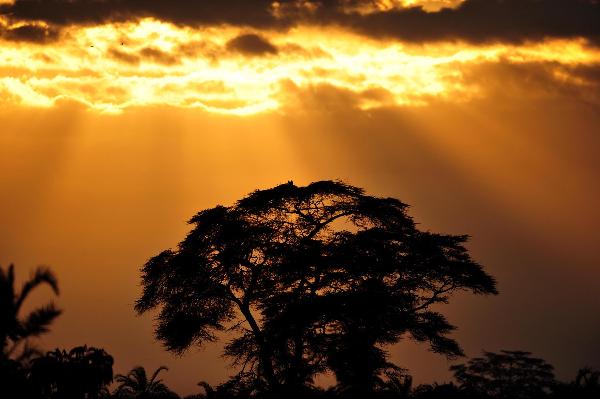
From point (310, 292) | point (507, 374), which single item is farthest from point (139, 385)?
point (507, 374)

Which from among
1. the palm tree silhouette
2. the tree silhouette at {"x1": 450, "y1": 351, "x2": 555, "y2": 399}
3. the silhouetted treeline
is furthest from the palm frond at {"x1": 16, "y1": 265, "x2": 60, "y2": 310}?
the tree silhouette at {"x1": 450, "y1": 351, "x2": 555, "y2": 399}

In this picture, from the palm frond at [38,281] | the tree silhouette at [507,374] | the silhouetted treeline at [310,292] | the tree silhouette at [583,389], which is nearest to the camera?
the palm frond at [38,281]

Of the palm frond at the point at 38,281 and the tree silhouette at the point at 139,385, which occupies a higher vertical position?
the tree silhouette at the point at 139,385

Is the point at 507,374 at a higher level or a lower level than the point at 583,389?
higher

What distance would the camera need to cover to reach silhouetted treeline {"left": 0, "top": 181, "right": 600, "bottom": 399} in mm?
53812

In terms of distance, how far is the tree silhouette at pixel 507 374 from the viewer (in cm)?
8144

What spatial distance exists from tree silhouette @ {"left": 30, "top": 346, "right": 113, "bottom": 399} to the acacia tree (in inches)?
549

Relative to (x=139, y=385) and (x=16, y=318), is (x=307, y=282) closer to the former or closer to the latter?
(x=139, y=385)

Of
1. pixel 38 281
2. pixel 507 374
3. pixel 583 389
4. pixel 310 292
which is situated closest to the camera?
pixel 38 281

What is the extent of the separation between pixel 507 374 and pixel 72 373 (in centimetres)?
5237

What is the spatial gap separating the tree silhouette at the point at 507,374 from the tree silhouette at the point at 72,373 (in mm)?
45302

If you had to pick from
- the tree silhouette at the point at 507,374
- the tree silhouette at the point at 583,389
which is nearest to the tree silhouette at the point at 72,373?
the tree silhouette at the point at 583,389

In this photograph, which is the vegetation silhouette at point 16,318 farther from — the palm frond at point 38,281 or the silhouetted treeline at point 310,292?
the silhouetted treeline at point 310,292

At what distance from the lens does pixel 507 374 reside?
84438 millimetres
